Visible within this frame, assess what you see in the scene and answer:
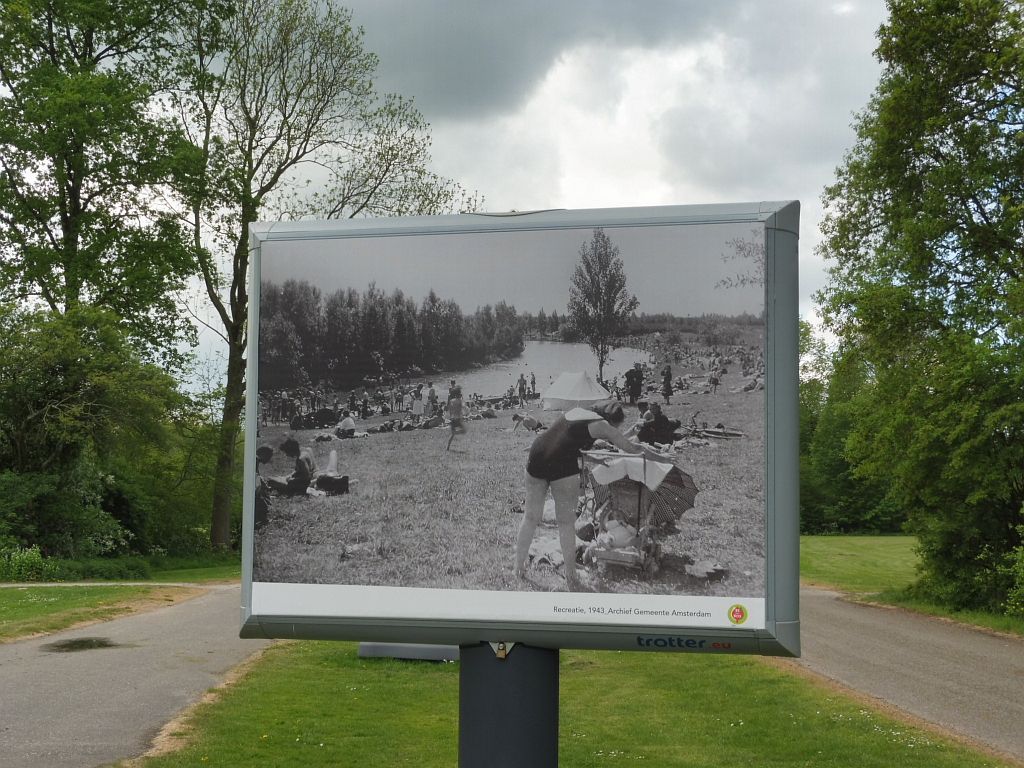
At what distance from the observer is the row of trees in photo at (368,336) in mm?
5027

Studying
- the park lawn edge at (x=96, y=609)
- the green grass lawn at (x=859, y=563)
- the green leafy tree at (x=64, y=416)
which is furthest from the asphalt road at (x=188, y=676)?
the green leafy tree at (x=64, y=416)

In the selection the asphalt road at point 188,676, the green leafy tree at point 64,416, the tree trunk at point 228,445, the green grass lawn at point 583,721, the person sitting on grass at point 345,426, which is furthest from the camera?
the tree trunk at point 228,445

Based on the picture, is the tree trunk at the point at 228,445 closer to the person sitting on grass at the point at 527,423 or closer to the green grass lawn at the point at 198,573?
the green grass lawn at the point at 198,573

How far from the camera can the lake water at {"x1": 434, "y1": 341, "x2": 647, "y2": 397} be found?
488cm

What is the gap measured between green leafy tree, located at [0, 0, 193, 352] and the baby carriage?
94.7 ft

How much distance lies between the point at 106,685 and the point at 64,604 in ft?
25.8

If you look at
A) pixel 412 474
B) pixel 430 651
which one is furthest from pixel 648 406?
pixel 430 651

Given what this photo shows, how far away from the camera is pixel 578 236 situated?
196 inches

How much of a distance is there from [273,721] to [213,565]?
26344 millimetres

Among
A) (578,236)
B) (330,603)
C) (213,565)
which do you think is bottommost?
(213,565)

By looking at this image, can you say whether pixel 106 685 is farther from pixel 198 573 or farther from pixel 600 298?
pixel 198 573

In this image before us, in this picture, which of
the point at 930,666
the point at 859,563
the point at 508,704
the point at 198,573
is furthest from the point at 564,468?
the point at 859,563

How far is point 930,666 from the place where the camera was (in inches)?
596

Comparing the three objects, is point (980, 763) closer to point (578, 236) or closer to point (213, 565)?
point (578, 236)
